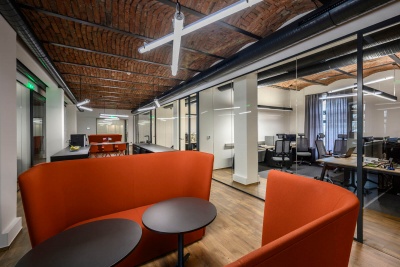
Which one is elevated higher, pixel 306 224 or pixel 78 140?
pixel 78 140

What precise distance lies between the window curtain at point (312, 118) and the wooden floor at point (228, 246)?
15.3 feet

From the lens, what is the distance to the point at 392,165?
3.13 meters

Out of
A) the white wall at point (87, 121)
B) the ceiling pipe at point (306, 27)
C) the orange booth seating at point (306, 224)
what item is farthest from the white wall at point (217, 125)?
the white wall at point (87, 121)

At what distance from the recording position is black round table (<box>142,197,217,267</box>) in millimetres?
1449

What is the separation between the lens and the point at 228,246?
7.41 ft

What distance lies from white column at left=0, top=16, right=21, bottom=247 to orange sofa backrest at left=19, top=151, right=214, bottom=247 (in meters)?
1.16

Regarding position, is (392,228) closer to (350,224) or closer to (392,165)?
(392,165)

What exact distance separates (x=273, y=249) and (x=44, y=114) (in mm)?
8113

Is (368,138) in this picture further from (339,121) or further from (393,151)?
(339,121)

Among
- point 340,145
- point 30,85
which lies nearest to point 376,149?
point 340,145

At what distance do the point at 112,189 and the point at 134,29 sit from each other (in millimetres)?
2625

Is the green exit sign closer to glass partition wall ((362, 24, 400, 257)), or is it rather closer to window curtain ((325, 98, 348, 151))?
glass partition wall ((362, 24, 400, 257))

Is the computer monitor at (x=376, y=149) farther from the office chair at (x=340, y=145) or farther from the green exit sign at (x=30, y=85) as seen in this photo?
the green exit sign at (x=30, y=85)

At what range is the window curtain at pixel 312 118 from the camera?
6399 millimetres
